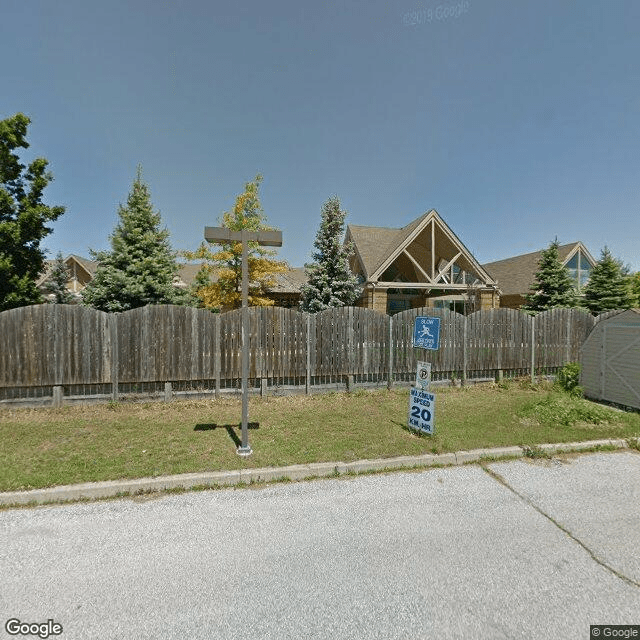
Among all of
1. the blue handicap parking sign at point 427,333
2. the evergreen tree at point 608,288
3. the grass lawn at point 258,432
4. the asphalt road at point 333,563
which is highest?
the evergreen tree at point 608,288

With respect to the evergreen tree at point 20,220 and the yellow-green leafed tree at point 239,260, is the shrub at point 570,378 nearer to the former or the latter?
the yellow-green leafed tree at point 239,260

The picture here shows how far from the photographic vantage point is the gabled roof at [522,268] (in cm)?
2173

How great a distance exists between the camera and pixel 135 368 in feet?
24.7

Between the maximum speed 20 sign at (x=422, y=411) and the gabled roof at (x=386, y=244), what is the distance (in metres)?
11.6

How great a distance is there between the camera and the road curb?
369 centimetres

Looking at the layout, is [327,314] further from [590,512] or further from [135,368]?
[590,512]

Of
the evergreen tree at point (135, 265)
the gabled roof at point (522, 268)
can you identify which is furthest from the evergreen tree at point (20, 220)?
the gabled roof at point (522, 268)

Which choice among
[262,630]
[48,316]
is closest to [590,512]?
[262,630]

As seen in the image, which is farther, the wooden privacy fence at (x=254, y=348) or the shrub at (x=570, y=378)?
the shrub at (x=570, y=378)

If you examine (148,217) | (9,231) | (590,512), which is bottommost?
(590,512)

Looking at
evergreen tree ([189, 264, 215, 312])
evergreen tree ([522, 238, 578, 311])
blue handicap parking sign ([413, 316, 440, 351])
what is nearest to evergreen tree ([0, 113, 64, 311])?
evergreen tree ([189, 264, 215, 312])

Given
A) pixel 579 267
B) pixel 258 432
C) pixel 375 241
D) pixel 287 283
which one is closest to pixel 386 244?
pixel 375 241

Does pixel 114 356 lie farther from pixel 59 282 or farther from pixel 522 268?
pixel 522 268

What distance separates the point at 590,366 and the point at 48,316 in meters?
13.4
